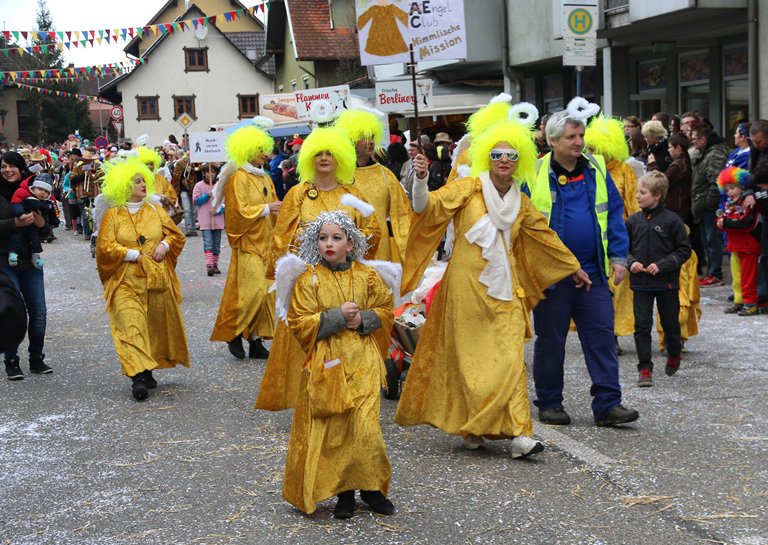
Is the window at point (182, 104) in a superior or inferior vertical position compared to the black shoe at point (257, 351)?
superior

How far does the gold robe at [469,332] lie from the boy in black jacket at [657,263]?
178 centimetres

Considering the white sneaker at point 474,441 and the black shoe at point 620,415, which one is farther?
the black shoe at point 620,415

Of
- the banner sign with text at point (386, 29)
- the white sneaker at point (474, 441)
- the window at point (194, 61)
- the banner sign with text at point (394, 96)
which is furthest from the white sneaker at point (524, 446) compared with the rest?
the window at point (194, 61)

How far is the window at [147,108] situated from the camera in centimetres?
6203

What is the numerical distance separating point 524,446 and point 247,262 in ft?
14.0

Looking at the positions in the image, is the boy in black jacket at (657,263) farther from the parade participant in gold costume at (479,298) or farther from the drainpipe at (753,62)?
the drainpipe at (753,62)

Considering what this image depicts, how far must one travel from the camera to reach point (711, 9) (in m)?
14.8

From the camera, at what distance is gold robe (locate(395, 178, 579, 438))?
5.88 m

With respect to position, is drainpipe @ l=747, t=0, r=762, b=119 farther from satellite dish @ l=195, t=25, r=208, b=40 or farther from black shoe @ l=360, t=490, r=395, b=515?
satellite dish @ l=195, t=25, r=208, b=40

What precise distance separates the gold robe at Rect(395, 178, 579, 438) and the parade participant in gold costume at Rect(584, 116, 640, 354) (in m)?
2.33

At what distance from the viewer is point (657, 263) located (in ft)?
25.7

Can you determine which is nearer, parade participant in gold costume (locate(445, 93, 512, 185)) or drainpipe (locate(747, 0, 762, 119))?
parade participant in gold costume (locate(445, 93, 512, 185))

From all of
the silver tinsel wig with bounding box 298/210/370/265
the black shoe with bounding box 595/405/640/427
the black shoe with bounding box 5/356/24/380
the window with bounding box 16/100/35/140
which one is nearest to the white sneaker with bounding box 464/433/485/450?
the black shoe with bounding box 595/405/640/427

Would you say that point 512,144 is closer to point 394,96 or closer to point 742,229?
point 742,229
